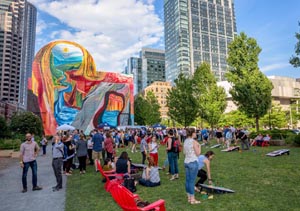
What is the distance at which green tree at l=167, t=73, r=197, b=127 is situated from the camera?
33000 millimetres

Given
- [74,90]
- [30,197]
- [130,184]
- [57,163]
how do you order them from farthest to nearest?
[74,90] → [57,163] → [130,184] → [30,197]

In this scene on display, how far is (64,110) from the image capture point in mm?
44781

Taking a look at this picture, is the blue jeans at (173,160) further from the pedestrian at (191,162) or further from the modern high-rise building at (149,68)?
the modern high-rise building at (149,68)

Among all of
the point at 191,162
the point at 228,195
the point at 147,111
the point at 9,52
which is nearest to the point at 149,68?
the point at 9,52

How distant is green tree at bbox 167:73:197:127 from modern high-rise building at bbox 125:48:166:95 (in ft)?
450

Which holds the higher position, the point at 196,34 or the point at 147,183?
the point at 196,34

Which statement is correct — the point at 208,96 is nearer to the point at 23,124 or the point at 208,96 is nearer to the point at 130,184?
the point at 23,124

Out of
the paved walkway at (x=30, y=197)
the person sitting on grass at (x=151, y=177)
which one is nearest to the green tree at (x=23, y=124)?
the paved walkway at (x=30, y=197)

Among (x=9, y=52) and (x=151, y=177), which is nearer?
(x=151, y=177)

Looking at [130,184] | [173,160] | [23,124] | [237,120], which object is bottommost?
[130,184]

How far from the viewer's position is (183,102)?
3306 centimetres

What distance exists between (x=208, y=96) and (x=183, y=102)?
3.68m

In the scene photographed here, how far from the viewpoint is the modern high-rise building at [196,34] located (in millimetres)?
132750

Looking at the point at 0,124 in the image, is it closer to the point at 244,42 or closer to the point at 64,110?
the point at 64,110
